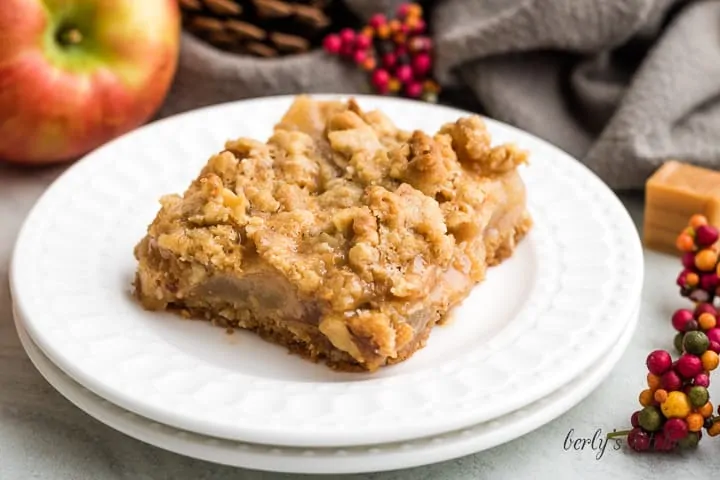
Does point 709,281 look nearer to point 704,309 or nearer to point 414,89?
point 704,309

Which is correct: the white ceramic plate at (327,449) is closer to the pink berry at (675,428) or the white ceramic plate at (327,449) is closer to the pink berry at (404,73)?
the pink berry at (675,428)

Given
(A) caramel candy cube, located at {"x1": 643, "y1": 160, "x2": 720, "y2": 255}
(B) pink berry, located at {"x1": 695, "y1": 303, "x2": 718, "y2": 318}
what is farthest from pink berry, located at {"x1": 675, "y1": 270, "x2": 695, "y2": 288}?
(A) caramel candy cube, located at {"x1": 643, "y1": 160, "x2": 720, "y2": 255}

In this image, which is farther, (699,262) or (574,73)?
(574,73)

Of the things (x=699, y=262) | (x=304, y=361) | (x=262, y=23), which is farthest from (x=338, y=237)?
(x=262, y=23)

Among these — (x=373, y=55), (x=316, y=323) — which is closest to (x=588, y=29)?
(x=373, y=55)

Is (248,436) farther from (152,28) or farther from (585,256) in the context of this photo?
(152,28)

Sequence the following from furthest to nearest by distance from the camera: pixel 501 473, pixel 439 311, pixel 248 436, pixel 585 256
Result: 1. pixel 585 256
2. pixel 439 311
3. pixel 501 473
4. pixel 248 436

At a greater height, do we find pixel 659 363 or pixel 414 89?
pixel 659 363
